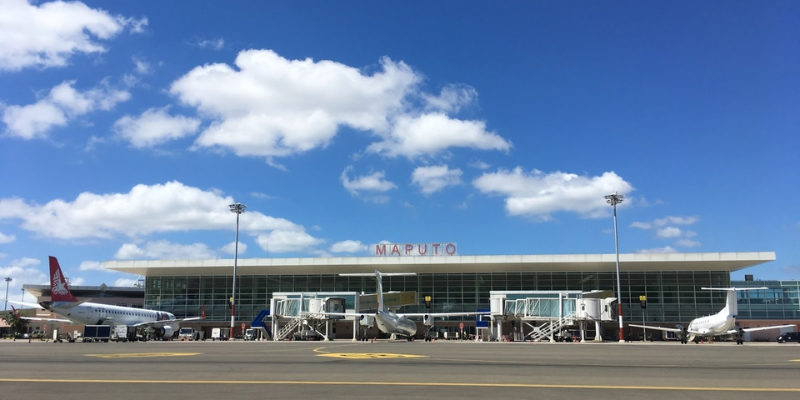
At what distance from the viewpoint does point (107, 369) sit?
71.7 feet

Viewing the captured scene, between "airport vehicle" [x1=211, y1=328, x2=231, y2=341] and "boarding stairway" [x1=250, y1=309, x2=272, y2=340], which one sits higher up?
"boarding stairway" [x1=250, y1=309, x2=272, y2=340]

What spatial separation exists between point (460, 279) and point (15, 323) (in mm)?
70247

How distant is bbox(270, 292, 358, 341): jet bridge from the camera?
73.2 meters

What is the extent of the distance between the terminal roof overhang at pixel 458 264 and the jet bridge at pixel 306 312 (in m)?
10.4

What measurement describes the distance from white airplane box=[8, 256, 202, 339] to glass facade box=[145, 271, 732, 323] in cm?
A: 1460

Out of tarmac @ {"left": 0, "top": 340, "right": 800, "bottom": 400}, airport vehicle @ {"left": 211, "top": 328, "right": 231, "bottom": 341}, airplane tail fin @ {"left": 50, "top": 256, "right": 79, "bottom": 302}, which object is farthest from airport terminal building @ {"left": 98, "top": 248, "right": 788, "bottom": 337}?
tarmac @ {"left": 0, "top": 340, "right": 800, "bottom": 400}

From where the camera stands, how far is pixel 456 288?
3533 inches

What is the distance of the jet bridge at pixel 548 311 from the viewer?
6881cm

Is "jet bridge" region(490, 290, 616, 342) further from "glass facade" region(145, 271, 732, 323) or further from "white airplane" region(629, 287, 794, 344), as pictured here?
"glass facade" region(145, 271, 732, 323)

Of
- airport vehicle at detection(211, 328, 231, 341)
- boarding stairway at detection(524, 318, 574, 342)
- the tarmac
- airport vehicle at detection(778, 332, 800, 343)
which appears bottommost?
airport vehicle at detection(211, 328, 231, 341)

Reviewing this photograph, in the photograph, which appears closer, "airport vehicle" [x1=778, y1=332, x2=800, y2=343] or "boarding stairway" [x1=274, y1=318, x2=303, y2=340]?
"airport vehicle" [x1=778, y1=332, x2=800, y2=343]

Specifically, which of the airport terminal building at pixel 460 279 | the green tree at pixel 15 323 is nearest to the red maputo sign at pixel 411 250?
the airport terminal building at pixel 460 279

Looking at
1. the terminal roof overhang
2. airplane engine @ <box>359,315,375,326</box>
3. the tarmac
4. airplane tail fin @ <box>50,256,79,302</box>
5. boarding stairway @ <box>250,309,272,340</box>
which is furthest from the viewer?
the terminal roof overhang

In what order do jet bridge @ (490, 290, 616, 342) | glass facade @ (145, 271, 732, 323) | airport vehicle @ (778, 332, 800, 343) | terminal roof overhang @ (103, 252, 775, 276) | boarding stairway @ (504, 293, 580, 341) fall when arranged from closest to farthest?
airport vehicle @ (778, 332, 800, 343)
jet bridge @ (490, 290, 616, 342)
boarding stairway @ (504, 293, 580, 341)
terminal roof overhang @ (103, 252, 775, 276)
glass facade @ (145, 271, 732, 323)
